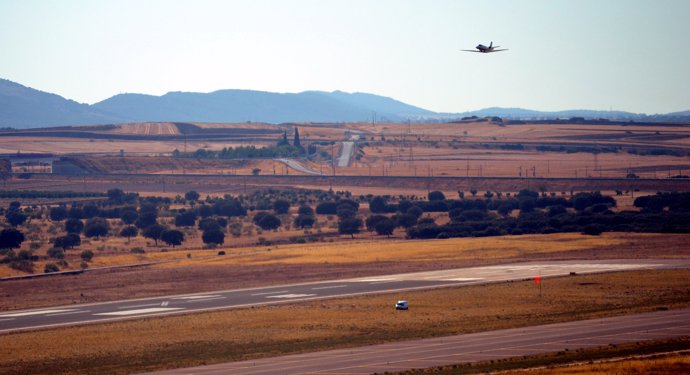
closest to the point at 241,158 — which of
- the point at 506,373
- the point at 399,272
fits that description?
the point at 399,272

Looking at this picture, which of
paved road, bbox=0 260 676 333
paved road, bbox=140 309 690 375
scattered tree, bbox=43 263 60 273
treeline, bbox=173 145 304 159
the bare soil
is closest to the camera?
paved road, bbox=140 309 690 375

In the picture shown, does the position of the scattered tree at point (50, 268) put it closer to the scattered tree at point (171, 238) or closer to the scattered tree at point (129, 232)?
the scattered tree at point (171, 238)

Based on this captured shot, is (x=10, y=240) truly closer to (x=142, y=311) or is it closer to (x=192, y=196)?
(x=142, y=311)

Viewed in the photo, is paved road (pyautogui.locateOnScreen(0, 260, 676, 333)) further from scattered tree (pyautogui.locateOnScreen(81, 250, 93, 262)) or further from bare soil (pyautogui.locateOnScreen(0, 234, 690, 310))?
scattered tree (pyautogui.locateOnScreen(81, 250, 93, 262))

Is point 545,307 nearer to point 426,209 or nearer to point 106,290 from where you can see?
point 106,290

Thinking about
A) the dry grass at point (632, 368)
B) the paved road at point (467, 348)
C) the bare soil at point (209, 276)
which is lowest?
the bare soil at point (209, 276)

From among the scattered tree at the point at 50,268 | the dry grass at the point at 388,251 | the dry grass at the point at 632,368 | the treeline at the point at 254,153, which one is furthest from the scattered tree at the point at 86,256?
the treeline at the point at 254,153

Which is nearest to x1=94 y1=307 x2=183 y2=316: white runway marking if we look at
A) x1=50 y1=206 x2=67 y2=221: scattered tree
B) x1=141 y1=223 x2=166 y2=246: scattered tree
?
x1=141 y1=223 x2=166 y2=246: scattered tree

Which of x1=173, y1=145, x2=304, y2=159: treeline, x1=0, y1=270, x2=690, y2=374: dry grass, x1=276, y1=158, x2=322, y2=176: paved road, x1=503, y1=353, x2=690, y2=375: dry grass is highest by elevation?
x1=173, y1=145, x2=304, y2=159: treeline
